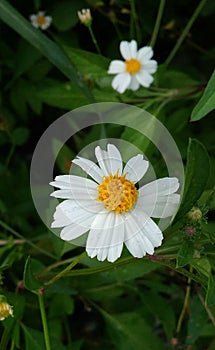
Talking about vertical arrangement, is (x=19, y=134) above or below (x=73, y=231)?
above

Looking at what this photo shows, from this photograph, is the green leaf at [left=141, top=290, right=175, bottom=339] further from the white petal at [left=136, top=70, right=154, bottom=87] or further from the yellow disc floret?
the yellow disc floret

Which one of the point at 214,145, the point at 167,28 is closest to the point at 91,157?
the point at 214,145

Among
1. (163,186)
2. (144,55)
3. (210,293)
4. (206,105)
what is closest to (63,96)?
(144,55)

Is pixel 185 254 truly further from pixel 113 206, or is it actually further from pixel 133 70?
pixel 133 70

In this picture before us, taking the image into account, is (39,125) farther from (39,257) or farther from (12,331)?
(12,331)

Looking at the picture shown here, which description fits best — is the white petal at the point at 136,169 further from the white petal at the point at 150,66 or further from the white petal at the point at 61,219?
the white petal at the point at 150,66
